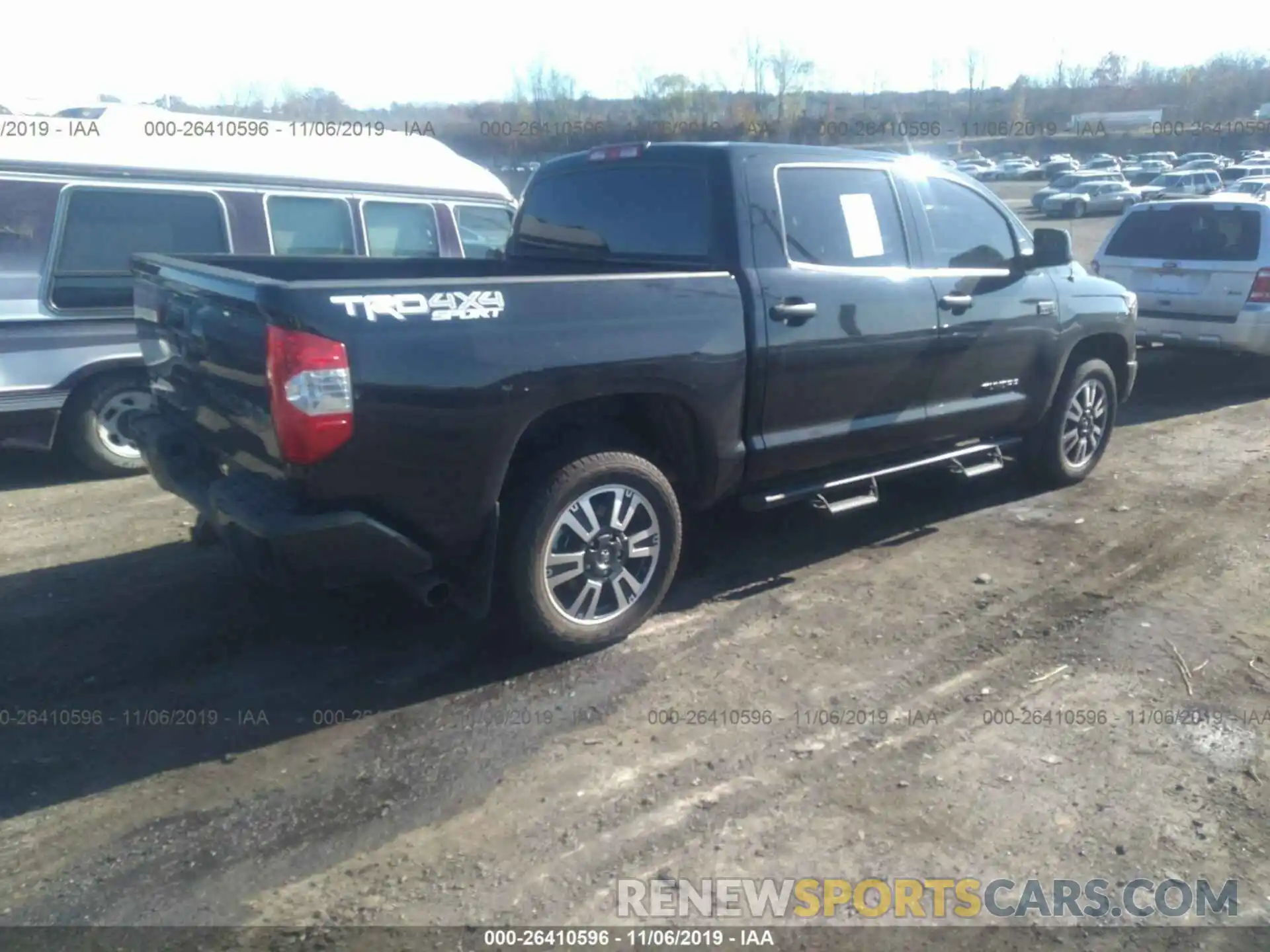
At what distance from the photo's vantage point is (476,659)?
14.9ft

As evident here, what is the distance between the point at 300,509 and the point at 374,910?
1347mm

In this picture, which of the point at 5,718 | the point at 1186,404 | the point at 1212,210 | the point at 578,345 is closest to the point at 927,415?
the point at 578,345

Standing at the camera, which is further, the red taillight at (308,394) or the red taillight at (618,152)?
the red taillight at (618,152)

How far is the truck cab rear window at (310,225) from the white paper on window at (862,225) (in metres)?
4.00

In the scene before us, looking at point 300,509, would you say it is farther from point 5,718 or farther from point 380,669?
point 5,718

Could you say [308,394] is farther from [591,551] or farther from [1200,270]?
[1200,270]

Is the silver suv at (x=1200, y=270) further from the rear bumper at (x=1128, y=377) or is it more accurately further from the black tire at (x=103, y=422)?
the black tire at (x=103, y=422)

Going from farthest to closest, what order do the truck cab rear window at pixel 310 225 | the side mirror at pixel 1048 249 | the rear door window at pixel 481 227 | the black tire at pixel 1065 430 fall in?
the rear door window at pixel 481 227
the truck cab rear window at pixel 310 225
the black tire at pixel 1065 430
the side mirror at pixel 1048 249

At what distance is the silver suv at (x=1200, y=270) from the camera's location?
379 inches

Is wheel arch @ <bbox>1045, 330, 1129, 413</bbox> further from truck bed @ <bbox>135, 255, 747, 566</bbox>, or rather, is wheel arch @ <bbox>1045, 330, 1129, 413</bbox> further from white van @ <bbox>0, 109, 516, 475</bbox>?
white van @ <bbox>0, 109, 516, 475</bbox>

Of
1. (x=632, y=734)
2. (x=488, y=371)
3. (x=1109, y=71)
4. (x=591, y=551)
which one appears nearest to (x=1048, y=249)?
Result: (x=591, y=551)

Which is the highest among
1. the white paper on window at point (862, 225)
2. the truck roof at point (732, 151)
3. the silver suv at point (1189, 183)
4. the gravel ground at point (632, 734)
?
the silver suv at point (1189, 183)

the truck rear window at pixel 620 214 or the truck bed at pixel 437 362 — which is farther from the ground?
the truck rear window at pixel 620 214

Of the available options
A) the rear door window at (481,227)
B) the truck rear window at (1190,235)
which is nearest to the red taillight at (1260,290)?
the truck rear window at (1190,235)
